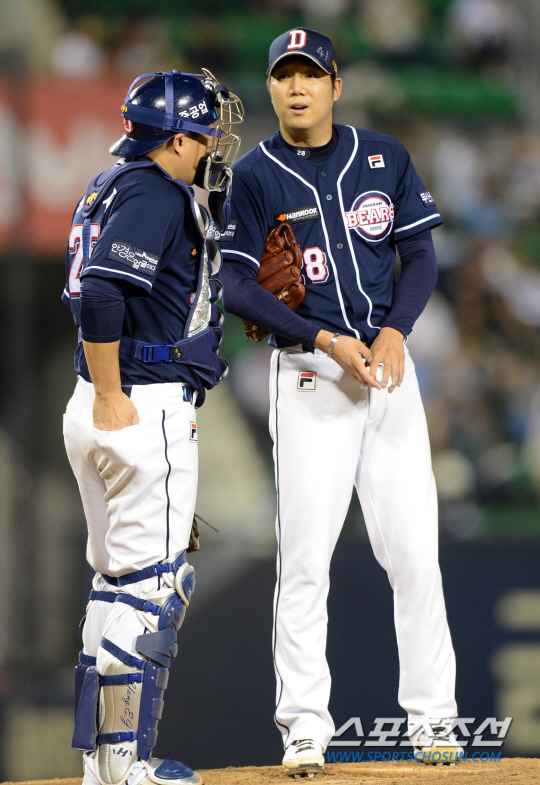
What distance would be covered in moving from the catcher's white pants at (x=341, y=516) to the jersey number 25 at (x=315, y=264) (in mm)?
234

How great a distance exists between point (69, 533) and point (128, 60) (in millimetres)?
3590

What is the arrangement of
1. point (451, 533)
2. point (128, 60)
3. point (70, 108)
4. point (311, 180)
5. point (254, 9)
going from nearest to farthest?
1. point (311, 180)
2. point (451, 533)
3. point (70, 108)
4. point (128, 60)
5. point (254, 9)

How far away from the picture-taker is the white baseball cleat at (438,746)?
9.37 feet

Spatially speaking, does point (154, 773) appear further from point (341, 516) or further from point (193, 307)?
point (193, 307)

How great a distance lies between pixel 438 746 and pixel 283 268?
4.82ft

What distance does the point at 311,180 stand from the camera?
2.97 meters

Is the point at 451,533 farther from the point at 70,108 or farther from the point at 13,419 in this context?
the point at 70,108

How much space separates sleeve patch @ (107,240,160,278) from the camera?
2357 millimetres

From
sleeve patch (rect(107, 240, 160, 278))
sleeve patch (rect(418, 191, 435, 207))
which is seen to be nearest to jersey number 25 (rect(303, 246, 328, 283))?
sleeve patch (rect(418, 191, 435, 207))

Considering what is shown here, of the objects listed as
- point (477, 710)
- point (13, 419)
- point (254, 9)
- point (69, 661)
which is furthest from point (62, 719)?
point (254, 9)

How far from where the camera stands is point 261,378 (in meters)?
6.44

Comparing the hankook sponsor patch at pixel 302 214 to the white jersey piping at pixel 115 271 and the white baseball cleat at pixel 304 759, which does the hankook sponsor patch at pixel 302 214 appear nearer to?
the white jersey piping at pixel 115 271

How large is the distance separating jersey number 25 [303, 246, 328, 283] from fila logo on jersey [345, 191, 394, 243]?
0.42ft

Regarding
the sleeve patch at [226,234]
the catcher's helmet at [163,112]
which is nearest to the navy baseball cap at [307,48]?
the catcher's helmet at [163,112]
